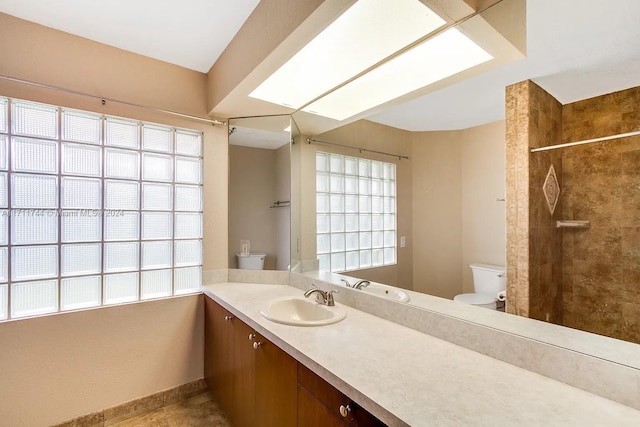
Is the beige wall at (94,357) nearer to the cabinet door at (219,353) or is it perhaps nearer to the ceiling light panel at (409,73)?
the cabinet door at (219,353)

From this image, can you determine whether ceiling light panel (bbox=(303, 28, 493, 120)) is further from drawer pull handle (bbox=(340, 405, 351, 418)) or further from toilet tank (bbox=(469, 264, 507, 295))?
drawer pull handle (bbox=(340, 405, 351, 418))

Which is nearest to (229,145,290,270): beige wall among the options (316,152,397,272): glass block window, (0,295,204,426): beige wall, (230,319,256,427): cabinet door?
(316,152,397,272): glass block window

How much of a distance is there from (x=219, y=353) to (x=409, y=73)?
6.92 ft

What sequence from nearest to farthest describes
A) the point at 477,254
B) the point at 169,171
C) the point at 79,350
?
1. the point at 477,254
2. the point at 79,350
3. the point at 169,171

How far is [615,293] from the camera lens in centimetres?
87

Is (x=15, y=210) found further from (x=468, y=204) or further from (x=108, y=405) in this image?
(x=468, y=204)

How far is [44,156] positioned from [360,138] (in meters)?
1.92

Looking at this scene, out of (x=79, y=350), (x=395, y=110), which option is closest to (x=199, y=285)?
(x=79, y=350)

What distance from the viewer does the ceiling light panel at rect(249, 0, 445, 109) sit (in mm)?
1244

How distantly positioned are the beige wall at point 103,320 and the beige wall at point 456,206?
5.34 ft

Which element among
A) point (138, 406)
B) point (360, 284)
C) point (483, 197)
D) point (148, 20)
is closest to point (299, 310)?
point (360, 284)

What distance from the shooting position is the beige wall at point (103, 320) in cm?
171

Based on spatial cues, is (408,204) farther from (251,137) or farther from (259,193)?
(251,137)

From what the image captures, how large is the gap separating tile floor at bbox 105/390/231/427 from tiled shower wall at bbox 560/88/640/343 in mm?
2039
